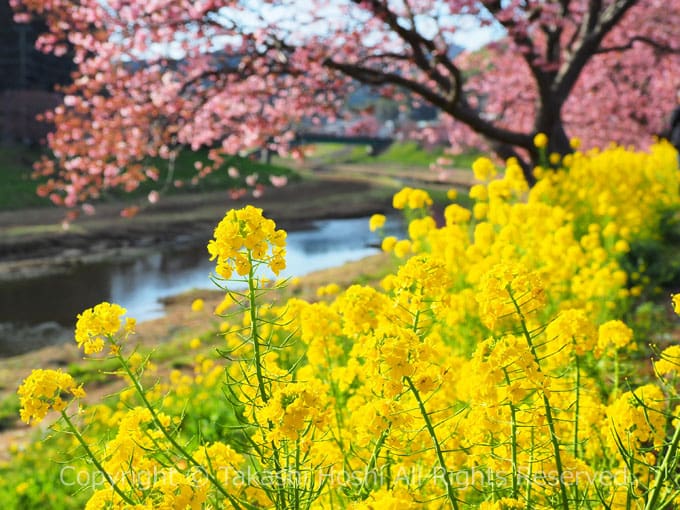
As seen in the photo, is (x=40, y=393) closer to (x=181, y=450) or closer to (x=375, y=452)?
(x=181, y=450)

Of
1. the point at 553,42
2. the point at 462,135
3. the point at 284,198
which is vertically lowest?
the point at 284,198

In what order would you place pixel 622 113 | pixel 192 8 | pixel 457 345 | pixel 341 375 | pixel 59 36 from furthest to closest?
1. pixel 622 113
2. pixel 59 36
3. pixel 192 8
4. pixel 457 345
5. pixel 341 375

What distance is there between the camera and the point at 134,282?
55.0ft

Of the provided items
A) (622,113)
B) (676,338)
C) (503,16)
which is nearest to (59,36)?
(503,16)

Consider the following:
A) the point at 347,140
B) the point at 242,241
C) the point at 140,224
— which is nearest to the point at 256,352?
the point at 242,241

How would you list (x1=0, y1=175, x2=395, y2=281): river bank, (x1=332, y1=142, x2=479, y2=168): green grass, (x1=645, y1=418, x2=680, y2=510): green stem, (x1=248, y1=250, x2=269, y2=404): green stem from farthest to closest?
(x1=332, y1=142, x2=479, y2=168): green grass
(x1=0, y1=175, x2=395, y2=281): river bank
(x1=248, y1=250, x2=269, y2=404): green stem
(x1=645, y1=418, x2=680, y2=510): green stem

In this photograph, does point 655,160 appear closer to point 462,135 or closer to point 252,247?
point 462,135

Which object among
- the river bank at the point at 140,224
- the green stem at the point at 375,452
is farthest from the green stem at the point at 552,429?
the river bank at the point at 140,224

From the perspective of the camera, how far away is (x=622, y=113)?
52.4ft

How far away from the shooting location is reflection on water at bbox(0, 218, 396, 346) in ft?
46.3

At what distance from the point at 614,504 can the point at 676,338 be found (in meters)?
3.87

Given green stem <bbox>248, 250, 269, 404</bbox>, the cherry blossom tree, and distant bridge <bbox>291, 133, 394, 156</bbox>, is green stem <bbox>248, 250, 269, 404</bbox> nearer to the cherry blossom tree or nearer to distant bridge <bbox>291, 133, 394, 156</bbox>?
the cherry blossom tree

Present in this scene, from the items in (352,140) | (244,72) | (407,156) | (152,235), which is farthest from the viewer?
(407,156)

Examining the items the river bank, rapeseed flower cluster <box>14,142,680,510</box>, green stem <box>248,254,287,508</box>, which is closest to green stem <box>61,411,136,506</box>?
rapeseed flower cluster <box>14,142,680,510</box>
